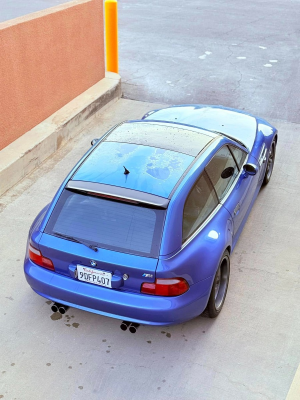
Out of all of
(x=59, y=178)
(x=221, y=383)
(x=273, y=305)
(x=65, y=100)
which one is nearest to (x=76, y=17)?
(x=65, y=100)

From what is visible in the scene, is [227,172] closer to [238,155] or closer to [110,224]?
[238,155]

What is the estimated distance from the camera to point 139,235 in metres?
4.19

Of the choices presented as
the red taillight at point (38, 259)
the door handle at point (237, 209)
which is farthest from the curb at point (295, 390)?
the red taillight at point (38, 259)

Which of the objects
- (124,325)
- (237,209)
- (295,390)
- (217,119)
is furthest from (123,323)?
(217,119)

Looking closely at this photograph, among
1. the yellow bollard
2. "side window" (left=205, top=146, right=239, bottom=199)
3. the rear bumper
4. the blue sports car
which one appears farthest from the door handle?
the yellow bollard

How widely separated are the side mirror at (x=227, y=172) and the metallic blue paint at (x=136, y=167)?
0.51 meters

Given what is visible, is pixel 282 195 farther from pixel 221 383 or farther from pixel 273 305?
pixel 221 383

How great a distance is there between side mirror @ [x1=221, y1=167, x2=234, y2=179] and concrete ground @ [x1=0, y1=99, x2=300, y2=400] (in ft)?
3.17

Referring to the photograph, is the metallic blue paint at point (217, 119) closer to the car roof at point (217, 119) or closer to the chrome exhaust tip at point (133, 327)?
the car roof at point (217, 119)

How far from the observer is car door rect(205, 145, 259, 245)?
16.4ft

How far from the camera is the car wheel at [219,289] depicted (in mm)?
4583

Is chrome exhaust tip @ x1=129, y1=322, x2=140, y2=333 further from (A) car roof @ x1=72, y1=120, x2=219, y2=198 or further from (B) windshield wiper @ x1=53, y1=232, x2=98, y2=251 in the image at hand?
(A) car roof @ x1=72, y1=120, x2=219, y2=198

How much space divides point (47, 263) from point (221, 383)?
1767mm

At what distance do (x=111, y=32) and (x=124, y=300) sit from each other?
23.2 ft
